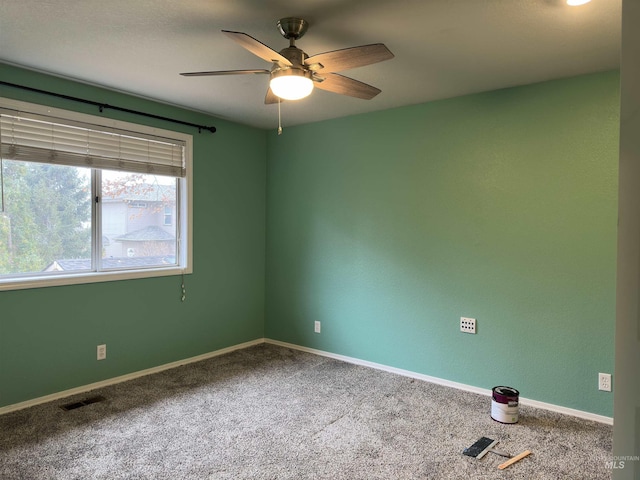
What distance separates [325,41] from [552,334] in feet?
8.31

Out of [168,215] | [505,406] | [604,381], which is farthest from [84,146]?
[604,381]

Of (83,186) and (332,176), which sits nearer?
(83,186)

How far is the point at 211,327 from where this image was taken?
14.1 ft

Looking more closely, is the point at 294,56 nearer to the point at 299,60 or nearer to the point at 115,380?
the point at 299,60

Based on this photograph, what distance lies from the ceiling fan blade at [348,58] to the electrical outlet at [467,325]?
225cm

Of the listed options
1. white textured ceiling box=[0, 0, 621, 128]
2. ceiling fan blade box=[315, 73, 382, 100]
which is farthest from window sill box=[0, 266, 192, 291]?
ceiling fan blade box=[315, 73, 382, 100]

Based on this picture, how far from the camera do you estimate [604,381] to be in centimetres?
290

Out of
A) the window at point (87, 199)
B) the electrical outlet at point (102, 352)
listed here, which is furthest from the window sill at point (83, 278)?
the electrical outlet at point (102, 352)

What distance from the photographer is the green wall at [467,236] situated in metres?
2.96

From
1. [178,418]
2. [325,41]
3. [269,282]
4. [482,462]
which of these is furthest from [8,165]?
[482,462]

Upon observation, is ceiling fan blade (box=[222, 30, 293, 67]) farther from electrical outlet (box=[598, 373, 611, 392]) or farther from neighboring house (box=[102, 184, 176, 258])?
electrical outlet (box=[598, 373, 611, 392])

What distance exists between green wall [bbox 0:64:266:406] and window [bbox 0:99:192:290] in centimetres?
11

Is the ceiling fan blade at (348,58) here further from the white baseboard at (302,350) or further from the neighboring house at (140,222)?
the white baseboard at (302,350)

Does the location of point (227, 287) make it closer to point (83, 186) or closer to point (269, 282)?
point (269, 282)
